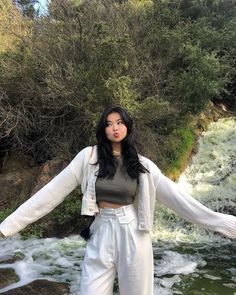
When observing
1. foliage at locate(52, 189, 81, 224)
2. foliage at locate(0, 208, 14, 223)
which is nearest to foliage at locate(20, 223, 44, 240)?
foliage at locate(52, 189, 81, 224)

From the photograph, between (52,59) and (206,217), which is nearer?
(206,217)

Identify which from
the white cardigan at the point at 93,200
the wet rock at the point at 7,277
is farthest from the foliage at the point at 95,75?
the white cardigan at the point at 93,200

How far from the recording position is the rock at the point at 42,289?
18.4 feet

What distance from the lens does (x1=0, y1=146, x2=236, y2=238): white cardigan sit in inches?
114

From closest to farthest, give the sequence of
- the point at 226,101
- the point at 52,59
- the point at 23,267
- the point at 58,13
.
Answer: the point at 23,267 < the point at 52,59 < the point at 58,13 < the point at 226,101

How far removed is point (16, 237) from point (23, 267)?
1.91m

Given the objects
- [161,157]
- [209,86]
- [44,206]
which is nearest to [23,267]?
[44,206]

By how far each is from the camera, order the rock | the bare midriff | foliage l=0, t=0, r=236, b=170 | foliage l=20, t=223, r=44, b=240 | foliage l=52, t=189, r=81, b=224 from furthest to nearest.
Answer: foliage l=0, t=0, r=236, b=170
foliage l=52, t=189, r=81, b=224
foliage l=20, t=223, r=44, b=240
the rock
the bare midriff

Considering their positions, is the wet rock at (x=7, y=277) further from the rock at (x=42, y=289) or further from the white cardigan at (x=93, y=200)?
the white cardigan at (x=93, y=200)

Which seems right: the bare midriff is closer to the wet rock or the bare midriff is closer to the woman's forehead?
the woman's forehead

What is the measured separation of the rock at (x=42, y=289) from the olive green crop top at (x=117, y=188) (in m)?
3.17

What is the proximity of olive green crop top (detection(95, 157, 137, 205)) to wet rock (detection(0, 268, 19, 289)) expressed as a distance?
140 inches

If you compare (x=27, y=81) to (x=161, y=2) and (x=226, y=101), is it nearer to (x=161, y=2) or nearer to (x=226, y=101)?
(x=161, y=2)

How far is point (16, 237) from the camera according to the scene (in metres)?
8.61
